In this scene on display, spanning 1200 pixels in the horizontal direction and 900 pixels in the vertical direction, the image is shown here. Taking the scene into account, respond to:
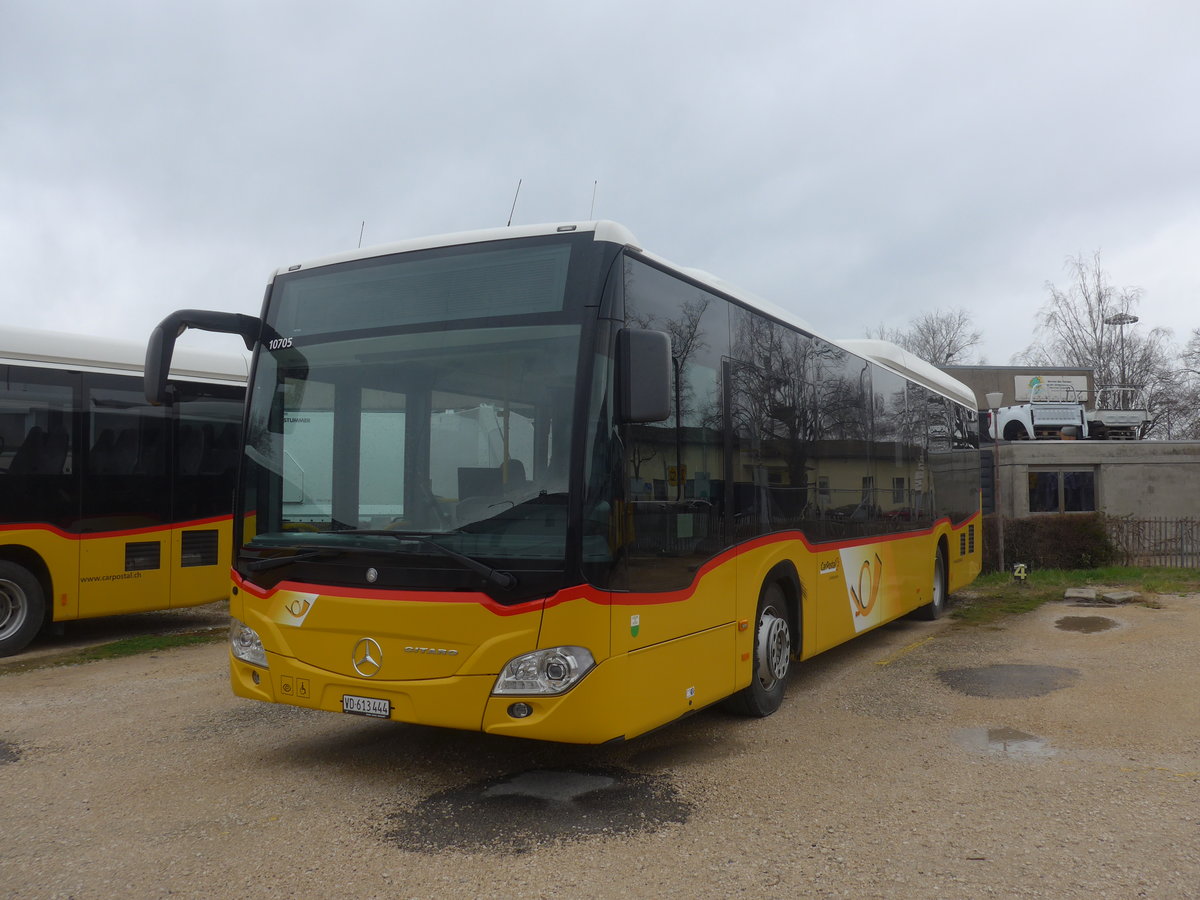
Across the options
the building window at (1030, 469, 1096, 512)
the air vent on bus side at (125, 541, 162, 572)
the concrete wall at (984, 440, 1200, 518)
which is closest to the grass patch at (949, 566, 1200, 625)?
the air vent on bus side at (125, 541, 162, 572)

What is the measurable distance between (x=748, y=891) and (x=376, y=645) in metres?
2.22

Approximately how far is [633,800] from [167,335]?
3.70 meters

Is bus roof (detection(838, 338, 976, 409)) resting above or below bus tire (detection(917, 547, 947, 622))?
above

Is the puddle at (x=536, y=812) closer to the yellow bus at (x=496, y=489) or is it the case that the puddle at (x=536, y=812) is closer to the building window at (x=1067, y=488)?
the yellow bus at (x=496, y=489)

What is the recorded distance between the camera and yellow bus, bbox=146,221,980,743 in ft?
15.8

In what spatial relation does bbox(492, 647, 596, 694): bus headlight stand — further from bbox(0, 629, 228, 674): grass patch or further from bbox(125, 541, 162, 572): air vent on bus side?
bbox(125, 541, 162, 572): air vent on bus side

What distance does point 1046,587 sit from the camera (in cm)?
1562

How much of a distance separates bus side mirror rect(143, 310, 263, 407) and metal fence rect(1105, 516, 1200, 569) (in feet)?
57.6

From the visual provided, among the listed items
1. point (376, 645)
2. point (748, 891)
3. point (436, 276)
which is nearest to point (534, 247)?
point (436, 276)

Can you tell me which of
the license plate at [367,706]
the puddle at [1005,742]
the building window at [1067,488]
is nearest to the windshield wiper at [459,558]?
the license plate at [367,706]

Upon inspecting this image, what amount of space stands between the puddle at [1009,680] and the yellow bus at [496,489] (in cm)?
251

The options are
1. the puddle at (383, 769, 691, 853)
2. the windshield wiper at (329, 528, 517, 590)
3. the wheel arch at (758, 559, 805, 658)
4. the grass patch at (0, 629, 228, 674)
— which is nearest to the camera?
the puddle at (383, 769, 691, 853)

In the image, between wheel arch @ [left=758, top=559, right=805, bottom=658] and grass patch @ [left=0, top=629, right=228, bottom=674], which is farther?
grass patch @ [left=0, top=629, right=228, bottom=674]

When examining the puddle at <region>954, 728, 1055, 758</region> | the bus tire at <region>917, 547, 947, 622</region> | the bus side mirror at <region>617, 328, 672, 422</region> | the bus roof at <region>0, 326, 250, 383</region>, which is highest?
the bus roof at <region>0, 326, 250, 383</region>
